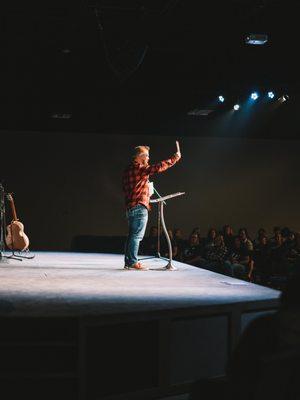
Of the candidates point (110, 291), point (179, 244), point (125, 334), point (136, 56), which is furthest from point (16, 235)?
point (125, 334)

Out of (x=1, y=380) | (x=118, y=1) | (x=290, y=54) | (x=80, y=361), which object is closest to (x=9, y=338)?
(x=1, y=380)

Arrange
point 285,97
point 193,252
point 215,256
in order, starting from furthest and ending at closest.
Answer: point 285,97
point 193,252
point 215,256

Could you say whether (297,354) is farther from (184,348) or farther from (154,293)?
(154,293)

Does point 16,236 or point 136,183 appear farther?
point 16,236

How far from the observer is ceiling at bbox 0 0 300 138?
698cm

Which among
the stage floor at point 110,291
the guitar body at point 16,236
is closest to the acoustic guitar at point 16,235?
the guitar body at point 16,236

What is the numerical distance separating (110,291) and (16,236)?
3.69 m

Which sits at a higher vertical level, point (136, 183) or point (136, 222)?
point (136, 183)

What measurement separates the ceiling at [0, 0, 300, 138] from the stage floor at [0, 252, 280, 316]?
3.04m

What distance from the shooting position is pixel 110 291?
432cm

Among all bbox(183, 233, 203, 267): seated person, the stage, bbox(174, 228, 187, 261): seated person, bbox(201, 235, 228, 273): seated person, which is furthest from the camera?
bbox(174, 228, 187, 261): seated person

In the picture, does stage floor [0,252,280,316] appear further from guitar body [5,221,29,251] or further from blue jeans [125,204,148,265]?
guitar body [5,221,29,251]

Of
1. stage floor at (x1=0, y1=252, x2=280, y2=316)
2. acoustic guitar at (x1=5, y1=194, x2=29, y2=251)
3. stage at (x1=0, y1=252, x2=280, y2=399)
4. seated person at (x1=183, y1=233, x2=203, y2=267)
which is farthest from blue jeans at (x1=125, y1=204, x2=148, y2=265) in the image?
seated person at (x1=183, y1=233, x2=203, y2=267)

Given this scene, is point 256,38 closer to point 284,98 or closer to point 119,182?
point 284,98
